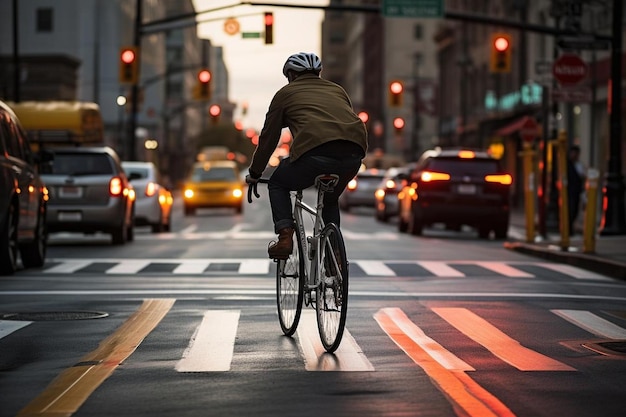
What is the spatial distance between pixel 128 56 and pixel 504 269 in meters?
23.7

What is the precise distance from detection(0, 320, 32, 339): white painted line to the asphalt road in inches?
0.6

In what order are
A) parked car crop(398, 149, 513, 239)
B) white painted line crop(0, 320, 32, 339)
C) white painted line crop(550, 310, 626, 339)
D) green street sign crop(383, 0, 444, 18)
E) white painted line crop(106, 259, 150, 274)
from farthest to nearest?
1. green street sign crop(383, 0, 444, 18)
2. parked car crop(398, 149, 513, 239)
3. white painted line crop(106, 259, 150, 274)
4. white painted line crop(550, 310, 626, 339)
5. white painted line crop(0, 320, 32, 339)

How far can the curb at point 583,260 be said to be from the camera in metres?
18.1

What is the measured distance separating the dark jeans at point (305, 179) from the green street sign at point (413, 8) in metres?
26.9

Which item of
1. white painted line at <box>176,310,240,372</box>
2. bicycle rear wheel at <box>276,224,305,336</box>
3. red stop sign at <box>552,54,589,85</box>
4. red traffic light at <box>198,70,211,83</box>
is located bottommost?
white painted line at <box>176,310,240,372</box>

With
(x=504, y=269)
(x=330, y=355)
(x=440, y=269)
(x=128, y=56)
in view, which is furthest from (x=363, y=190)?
(x=330, y=355)

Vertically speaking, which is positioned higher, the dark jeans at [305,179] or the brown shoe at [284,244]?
the dark jeans at [305,179]

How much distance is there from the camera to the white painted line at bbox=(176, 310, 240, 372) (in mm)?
8867

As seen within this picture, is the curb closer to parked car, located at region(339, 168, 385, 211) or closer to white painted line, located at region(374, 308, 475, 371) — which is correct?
white painted line, located at region(374, 308, 475, 371)

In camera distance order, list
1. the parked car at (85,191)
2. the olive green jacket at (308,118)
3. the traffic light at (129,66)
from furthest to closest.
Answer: the traffic light at (129,66)
the parked car at (85,191)
the olive green jacket at (308,118)

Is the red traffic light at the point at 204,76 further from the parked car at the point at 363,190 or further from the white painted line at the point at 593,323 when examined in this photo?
the white painted line at the point at 593,323

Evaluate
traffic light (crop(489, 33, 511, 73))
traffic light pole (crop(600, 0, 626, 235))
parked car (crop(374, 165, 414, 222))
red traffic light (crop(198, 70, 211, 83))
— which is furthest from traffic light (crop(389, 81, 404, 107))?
traffic light pole (crop(600, 0, 626, 235))

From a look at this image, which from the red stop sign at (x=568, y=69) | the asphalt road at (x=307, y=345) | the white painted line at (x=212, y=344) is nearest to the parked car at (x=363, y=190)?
the red stop sign at (x=568, y=69)

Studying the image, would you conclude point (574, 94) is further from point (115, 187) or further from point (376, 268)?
point (376, 268)
